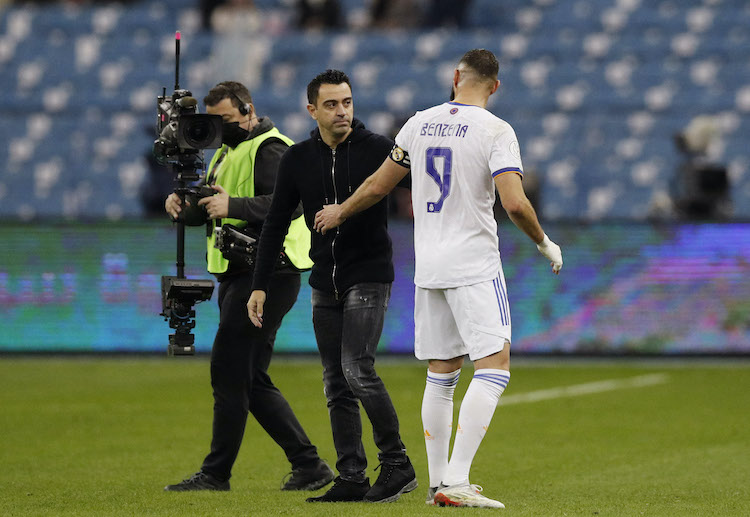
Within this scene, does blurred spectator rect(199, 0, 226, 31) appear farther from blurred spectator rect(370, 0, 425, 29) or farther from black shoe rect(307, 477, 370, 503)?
black shoe rect(307, 477, 370, 503)

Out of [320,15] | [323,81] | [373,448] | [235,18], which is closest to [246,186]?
[323,81]

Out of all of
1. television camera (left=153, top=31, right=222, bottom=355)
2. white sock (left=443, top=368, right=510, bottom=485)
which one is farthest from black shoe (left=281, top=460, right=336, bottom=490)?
white sock (left=443, top=368, right=510, bottom=485)

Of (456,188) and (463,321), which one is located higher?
(456,188)

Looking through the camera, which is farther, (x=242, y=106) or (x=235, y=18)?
(x=235, y=18)

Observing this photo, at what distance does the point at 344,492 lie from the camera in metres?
6.65

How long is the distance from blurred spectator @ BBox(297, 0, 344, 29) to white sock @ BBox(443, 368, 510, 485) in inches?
618

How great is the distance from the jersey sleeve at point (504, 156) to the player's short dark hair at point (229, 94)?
1.93 m

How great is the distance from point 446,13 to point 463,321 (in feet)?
51.3

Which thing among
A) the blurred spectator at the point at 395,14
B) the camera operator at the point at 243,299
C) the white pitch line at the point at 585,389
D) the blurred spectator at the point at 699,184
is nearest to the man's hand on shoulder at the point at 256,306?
the camera operator at the point at 243,299

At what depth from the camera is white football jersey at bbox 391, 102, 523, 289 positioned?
20.1 ft

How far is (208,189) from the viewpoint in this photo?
707 cm

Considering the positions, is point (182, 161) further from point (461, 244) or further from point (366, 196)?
point (461, 244)

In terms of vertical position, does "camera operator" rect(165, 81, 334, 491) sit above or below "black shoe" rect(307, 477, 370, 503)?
above

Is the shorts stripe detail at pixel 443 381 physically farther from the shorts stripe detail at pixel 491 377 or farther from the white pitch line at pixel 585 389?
the white pitch line at pixel 585 389
